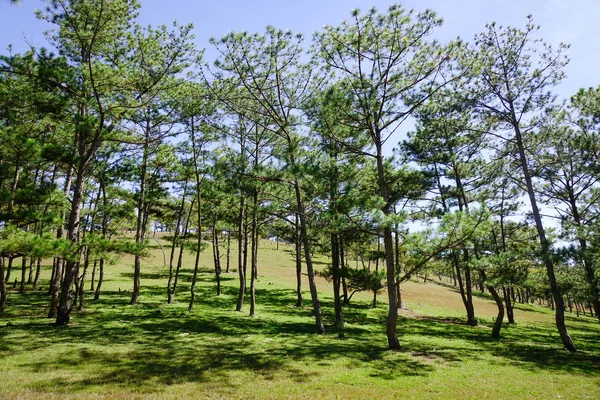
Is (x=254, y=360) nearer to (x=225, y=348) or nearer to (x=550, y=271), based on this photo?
(x=225, y=348)

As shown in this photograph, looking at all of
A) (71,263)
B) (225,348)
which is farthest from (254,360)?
(71,263)

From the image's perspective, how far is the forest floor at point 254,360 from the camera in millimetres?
7543

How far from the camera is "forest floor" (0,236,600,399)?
754 centimetres

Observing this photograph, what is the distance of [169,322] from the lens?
1605 cm

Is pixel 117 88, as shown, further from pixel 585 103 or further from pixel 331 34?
pixel 585 103

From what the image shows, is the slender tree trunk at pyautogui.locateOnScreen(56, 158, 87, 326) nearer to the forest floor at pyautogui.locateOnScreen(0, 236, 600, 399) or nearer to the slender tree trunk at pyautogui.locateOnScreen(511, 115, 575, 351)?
the forest floor at pyautogui.locateOnScreen(0, 236, 600, 399)

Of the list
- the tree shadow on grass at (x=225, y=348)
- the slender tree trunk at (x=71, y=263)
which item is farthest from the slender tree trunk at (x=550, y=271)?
the slender tree trunk at (x=71, y=263)

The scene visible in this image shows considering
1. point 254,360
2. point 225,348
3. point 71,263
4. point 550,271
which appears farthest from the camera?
point 550,271

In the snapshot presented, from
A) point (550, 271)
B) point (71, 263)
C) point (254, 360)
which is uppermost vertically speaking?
point (71, 263)

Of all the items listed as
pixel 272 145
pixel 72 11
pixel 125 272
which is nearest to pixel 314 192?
pixel 272 145

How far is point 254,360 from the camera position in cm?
1026

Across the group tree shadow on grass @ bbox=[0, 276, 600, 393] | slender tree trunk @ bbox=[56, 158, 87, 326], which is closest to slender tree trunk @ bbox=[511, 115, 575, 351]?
tree shadow on grass @ bbox=[0, 276, 600, 393]

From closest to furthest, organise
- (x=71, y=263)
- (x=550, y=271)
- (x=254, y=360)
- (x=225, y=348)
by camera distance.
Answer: (x=254, y=360), (x=225, y=348), (x=71, y=263), (x=550, y=271)

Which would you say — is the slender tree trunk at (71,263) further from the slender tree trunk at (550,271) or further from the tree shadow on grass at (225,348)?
the slender tree trunk at (550,271)
